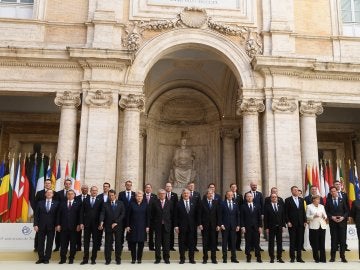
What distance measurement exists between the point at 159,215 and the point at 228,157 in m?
7.55

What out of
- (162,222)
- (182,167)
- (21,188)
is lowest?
(162,222)

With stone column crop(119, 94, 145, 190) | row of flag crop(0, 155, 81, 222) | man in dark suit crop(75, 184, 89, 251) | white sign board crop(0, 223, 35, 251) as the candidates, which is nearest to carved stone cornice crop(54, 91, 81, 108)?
stone column crop(119, 94, 145, 190)

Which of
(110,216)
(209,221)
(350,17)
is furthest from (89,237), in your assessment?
(350,17)

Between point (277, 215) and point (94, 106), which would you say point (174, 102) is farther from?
point (277, 215)

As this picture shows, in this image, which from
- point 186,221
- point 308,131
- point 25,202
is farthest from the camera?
point 308,131

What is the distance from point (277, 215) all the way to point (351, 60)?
7324mm

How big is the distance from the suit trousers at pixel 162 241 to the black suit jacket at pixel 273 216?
88.0 inches

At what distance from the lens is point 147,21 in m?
13.5

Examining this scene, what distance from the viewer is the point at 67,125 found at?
12680 mm

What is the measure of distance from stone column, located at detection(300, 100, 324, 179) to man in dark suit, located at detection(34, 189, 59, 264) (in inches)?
307

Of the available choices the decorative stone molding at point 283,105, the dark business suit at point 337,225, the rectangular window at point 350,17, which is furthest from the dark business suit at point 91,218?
the rectangular window at point 350,17

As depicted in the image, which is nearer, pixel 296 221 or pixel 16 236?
pixel 296 221

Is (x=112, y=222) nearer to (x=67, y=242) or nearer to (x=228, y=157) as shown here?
(x=67, y=242)

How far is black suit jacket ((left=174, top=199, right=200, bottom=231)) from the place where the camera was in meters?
9.04
